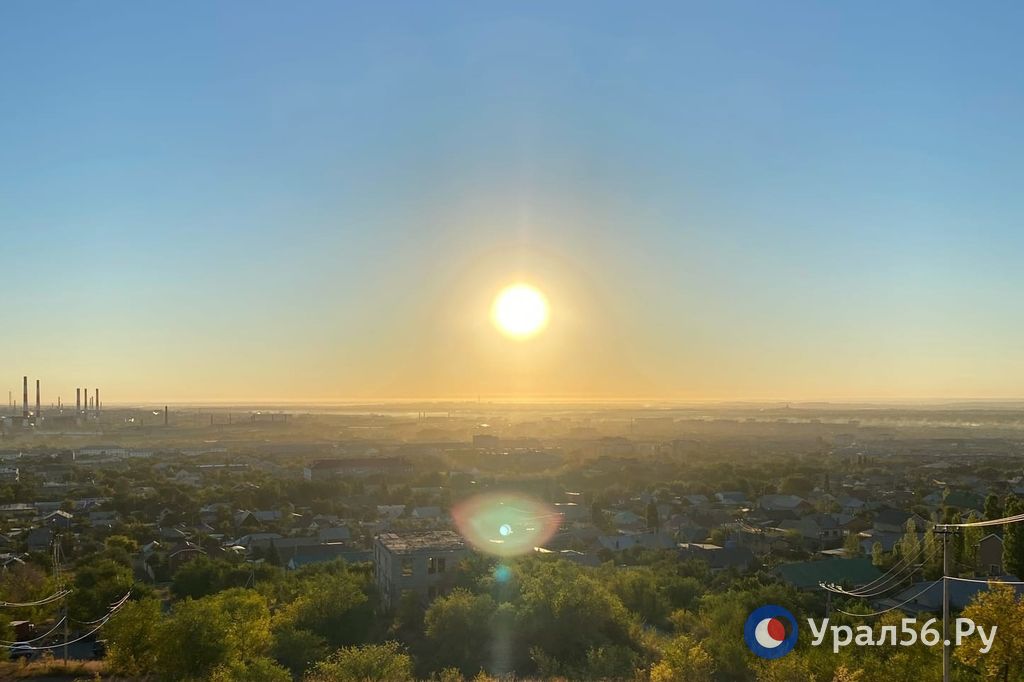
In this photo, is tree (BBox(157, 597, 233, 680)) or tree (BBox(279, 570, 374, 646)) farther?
tree (BBox(279, 570, 374, 646))

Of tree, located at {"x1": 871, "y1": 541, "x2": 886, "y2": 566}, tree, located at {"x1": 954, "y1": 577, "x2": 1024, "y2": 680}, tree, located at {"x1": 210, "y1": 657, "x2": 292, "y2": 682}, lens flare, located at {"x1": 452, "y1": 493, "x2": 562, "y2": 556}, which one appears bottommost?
lens flare, located at {"x1": 452, "y1": 493, "x2": 562, "y2": 556}

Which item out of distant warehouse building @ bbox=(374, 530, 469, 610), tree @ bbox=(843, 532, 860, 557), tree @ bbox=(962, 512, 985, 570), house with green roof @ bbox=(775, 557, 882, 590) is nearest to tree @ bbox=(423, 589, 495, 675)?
distant warehouse building @ bbox=(374, 530, 469, 610)

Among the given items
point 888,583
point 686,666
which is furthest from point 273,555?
point 888,583

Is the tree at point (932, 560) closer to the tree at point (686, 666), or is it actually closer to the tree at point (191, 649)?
the tree at point (686, 666)

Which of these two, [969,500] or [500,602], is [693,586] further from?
[969,500]

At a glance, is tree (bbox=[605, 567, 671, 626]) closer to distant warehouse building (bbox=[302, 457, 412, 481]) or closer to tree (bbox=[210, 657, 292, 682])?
tree (bbox=[210, 657, 292, 682])

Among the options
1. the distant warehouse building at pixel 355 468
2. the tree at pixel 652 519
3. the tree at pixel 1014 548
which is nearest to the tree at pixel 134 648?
the tree at pixel 1014 548

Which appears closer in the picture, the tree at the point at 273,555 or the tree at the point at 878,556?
the tree at the point at 878,556
